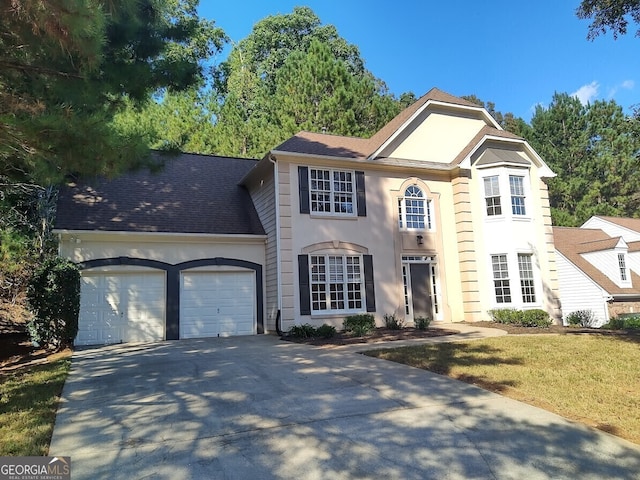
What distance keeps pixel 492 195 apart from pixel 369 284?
19.5 ft

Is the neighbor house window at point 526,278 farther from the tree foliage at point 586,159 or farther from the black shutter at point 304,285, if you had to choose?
the tree foliage at point 586,159

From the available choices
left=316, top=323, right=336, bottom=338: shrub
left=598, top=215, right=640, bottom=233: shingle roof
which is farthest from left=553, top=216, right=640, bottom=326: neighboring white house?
left=316, top=323, right=336, bottom=338: shrub

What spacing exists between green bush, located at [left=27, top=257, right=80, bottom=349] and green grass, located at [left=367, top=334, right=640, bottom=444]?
7.55m

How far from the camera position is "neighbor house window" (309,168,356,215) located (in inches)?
592

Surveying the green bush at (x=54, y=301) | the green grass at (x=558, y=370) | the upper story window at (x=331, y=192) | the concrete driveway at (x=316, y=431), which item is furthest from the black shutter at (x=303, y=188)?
the concrete driveway at (x=316, y=431)

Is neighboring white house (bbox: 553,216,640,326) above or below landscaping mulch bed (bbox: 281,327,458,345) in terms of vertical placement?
above

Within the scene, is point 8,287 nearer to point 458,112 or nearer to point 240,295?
point 240,295

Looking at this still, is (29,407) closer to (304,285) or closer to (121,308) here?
(121,308)

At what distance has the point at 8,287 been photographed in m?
14.8

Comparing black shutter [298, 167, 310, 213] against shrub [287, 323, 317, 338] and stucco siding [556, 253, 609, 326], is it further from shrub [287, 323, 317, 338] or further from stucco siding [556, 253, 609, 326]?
stucco siding [556, 253, 609, 326]

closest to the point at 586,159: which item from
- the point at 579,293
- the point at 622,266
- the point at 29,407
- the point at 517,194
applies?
the point at 622,266

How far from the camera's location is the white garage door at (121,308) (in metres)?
13.4

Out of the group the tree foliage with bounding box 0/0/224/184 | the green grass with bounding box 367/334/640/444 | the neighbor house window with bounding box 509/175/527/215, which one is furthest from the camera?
the neighbor house window with bounding box 509/175/527/215

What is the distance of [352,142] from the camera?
17844 millimetres
